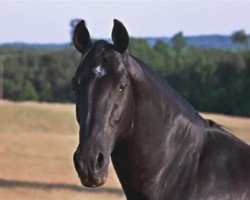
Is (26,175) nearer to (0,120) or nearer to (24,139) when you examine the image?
(24,139)

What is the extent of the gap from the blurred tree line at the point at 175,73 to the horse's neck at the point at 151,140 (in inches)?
1761

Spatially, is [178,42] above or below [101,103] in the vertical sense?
below

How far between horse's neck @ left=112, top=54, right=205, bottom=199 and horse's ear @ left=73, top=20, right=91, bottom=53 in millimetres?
281

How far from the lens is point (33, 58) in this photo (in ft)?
269

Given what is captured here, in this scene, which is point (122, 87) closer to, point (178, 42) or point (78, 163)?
point (78, 163)

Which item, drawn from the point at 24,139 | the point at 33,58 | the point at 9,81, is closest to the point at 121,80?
the point at 24,139

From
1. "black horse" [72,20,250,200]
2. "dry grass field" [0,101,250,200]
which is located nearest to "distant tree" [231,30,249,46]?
"dry grass field" [0,101,250,200]

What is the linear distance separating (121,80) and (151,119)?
0.36 meters

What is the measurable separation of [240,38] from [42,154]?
44.6m

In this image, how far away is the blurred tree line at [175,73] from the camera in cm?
5562

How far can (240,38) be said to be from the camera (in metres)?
74.0

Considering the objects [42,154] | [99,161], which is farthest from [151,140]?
[42,154]

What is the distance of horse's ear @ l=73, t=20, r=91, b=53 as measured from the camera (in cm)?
496

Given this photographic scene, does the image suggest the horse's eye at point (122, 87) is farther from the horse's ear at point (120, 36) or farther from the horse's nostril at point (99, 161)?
the horse's nostril at point (99, 161)
